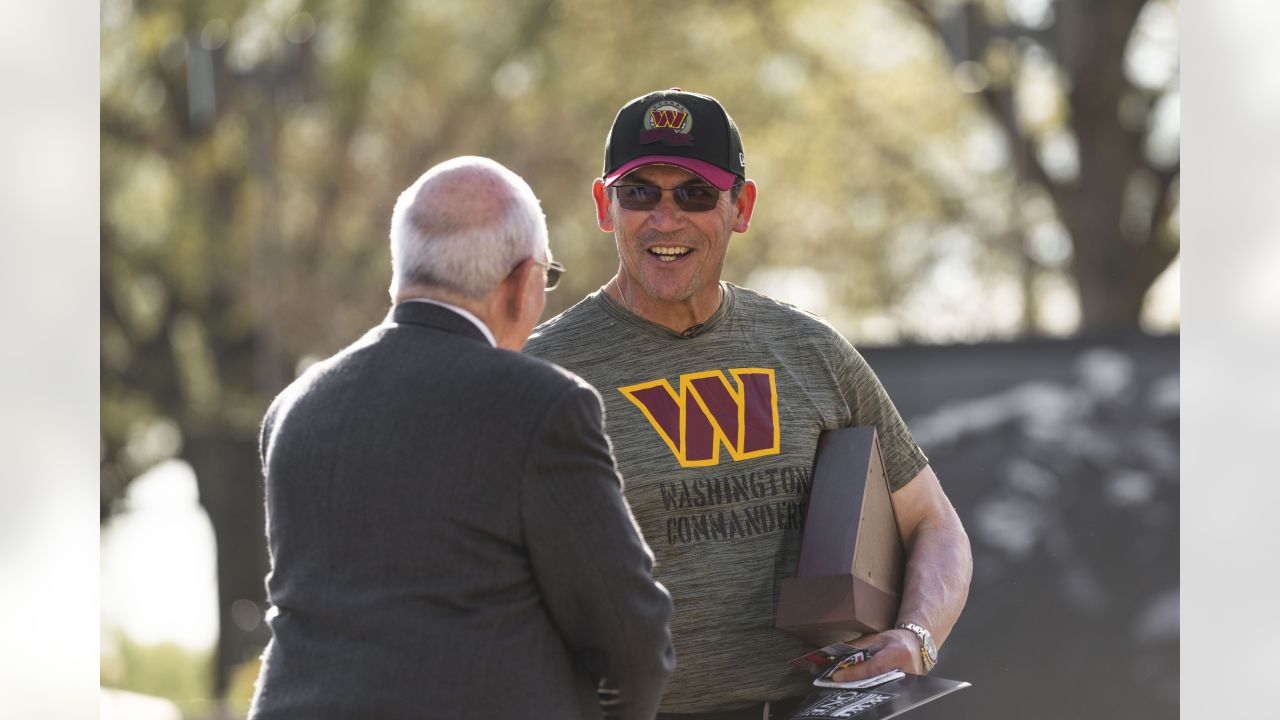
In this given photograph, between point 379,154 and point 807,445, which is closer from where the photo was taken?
point 807,445

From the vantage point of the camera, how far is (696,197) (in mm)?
3137

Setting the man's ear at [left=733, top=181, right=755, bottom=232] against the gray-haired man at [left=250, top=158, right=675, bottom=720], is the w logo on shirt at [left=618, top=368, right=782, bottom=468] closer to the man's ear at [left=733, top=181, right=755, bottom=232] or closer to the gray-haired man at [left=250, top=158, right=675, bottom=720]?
the man's ear at [left=733, top=181, right=755, bottom=232]

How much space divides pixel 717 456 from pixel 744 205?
62 centimetres

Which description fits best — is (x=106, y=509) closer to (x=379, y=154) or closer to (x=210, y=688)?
(x=210, y=688)

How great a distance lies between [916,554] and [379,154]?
44.7 feet

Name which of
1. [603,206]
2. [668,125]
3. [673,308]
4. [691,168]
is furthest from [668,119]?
[673,308]

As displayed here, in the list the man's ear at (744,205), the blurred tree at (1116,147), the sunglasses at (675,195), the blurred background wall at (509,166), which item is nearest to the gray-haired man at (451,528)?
the sunglasses at (675,195)

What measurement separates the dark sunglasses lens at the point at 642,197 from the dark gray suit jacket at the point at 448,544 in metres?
1.01

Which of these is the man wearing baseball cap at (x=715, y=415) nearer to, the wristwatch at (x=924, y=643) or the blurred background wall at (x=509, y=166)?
the wristwatch at (x=924, y=643)

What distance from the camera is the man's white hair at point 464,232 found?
2213 millimetres

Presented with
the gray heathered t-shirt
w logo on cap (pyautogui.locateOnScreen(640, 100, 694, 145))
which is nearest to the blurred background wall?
the gray heathered t-shirt

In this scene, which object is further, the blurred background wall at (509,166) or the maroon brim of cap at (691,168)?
the blurred background wall at (509,166)

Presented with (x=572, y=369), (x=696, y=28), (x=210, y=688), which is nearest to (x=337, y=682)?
(x=572, y=369)
